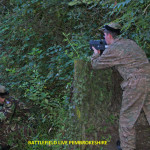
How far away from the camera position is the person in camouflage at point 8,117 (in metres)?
4.46

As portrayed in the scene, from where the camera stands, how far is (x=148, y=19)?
13.4 ft

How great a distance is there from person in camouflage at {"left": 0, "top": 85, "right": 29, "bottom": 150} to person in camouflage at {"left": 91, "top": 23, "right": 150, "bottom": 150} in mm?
2091

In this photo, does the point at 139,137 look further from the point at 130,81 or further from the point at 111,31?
the point at 111,31

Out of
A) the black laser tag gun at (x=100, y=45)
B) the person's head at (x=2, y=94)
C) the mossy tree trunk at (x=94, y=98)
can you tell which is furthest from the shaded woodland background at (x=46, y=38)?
the black laser tag gun at (x=100, y=45)

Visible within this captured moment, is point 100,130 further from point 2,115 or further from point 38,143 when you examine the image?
point 2,115

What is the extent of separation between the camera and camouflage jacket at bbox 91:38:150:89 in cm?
340

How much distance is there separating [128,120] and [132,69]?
2.43 feet

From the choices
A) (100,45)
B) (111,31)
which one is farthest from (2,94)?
(111,31)

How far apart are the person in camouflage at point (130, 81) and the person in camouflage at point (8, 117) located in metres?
2.09

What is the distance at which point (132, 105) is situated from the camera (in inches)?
133

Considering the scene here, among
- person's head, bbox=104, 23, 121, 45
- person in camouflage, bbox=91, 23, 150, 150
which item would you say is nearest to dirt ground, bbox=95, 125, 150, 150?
person in camouflage, bbox=91, 23, 150, 150

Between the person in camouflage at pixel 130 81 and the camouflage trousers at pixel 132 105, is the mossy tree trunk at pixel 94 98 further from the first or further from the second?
the camouflage trousers at pixel 132 105

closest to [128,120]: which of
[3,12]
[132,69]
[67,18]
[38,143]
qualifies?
[132,69]

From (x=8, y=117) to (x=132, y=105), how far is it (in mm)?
2422
